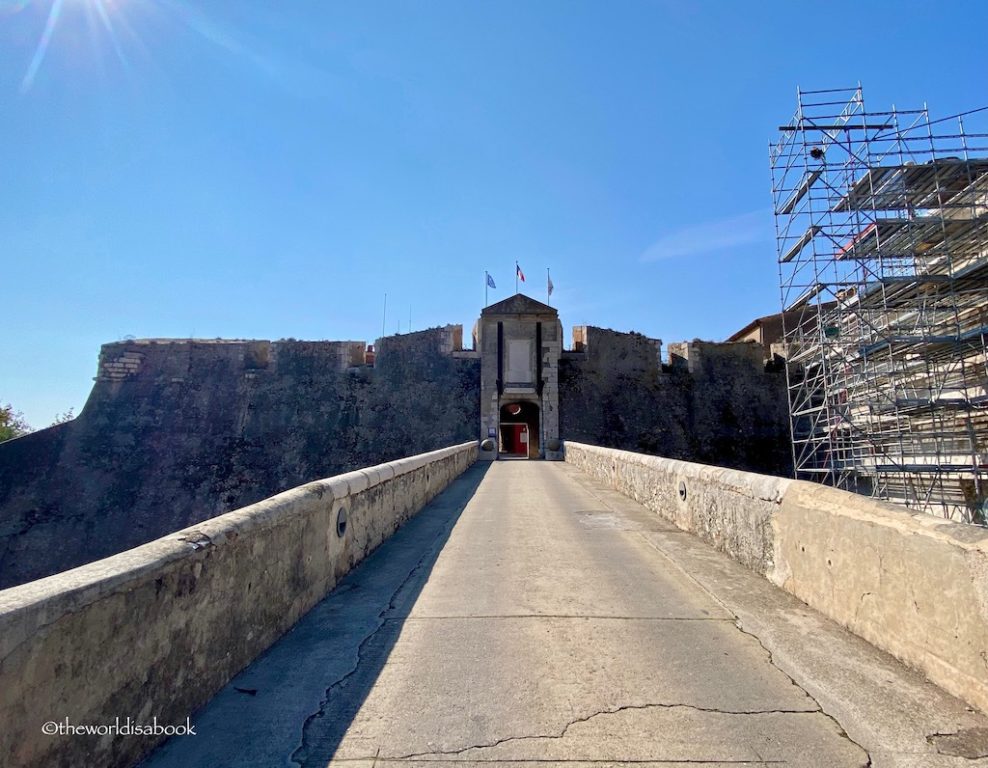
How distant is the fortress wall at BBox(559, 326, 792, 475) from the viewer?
75.2ft

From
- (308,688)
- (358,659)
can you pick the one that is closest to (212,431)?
(358,659)

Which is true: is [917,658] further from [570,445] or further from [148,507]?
[148,507]

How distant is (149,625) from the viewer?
2178mm

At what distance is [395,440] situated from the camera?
22.7m

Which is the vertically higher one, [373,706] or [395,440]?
[395,440]

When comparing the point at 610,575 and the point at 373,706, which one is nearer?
the point at 373,706

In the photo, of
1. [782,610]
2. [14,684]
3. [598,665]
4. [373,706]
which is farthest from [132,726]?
[782,610]

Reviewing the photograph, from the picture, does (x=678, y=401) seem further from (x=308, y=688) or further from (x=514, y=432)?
(x=308, y=688)

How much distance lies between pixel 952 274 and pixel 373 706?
15722 millimetres

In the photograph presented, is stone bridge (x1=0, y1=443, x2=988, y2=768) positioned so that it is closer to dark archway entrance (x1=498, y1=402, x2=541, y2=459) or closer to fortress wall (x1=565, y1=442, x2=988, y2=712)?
fortress wall (x1=565, y1=442, x2=988, y2=712)

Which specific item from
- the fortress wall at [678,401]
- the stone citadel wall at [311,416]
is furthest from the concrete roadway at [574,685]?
the stone citadel wall at [311,416]

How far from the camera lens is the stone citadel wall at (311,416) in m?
21.9

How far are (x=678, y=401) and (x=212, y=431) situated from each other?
19.5 meters

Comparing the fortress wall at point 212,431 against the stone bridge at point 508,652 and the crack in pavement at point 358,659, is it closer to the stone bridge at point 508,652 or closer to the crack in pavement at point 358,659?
the crack in pavement at point 358,659
